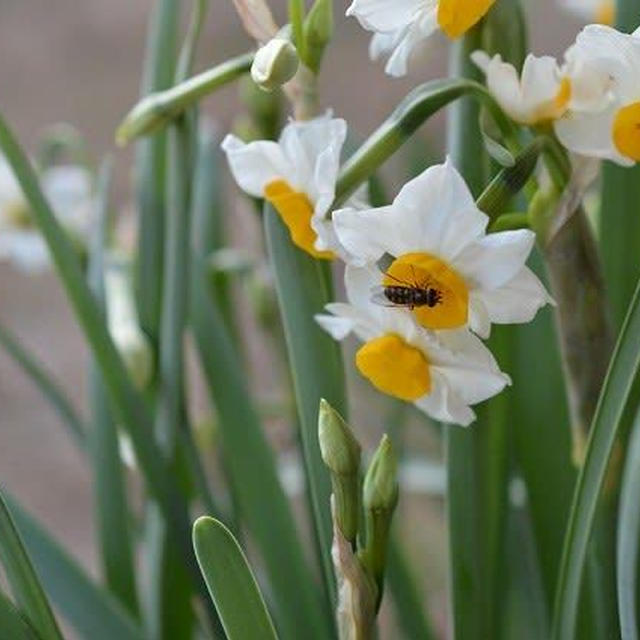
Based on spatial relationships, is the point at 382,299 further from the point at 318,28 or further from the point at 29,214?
the point at 29,214

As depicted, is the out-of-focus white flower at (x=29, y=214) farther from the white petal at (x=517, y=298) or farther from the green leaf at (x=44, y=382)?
the white petal at (x=517, y=298)

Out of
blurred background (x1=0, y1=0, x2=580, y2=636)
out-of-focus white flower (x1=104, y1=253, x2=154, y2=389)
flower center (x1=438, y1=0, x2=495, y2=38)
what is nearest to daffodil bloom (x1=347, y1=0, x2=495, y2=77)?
flower center (x1=438, y1=0, x2=495, y2=38)

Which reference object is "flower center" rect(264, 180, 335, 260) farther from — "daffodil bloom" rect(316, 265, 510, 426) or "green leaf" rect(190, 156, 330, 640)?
"green leaf" rect(190, 156, 330, 640)

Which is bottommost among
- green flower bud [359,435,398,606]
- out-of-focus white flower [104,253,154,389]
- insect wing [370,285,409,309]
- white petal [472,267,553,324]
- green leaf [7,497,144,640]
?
green leaf [7,497,144,640]

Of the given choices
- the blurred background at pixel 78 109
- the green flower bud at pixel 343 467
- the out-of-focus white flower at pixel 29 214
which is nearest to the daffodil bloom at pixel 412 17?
the green flower bud at pixel 343 467

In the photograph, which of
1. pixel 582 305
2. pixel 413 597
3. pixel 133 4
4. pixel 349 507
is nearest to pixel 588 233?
pixel 582 305

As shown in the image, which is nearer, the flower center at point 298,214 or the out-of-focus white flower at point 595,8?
the flower center at point 298,214
